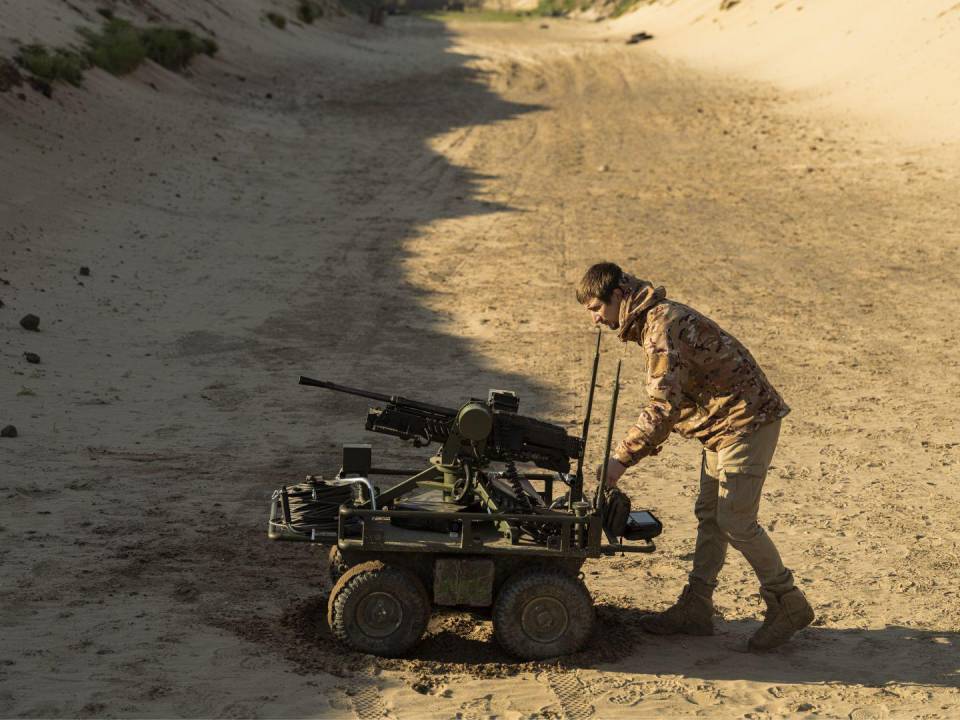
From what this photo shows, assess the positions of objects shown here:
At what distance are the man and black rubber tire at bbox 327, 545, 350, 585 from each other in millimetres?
1431

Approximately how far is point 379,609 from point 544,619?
78cm

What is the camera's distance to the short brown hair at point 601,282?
20.1ft

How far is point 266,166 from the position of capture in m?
20.6

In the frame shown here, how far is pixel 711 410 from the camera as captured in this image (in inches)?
250

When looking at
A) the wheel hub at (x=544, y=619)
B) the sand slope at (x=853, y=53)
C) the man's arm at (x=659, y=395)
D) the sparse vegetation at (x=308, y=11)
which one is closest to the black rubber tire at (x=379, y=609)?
the wheel hub at (x=544, y=619)

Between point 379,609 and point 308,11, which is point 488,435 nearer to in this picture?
point 379,609

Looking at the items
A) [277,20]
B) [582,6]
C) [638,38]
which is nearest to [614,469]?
[277,20]

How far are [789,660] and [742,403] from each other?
52.1 inches

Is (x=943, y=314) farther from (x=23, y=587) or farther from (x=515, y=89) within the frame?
(x=515, y=89)

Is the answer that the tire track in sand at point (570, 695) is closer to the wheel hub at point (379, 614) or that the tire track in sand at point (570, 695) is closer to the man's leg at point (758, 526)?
the wheel hub at point (379, 614)

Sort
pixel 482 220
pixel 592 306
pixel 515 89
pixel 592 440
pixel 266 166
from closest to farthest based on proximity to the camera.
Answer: pixel 592 306 → pixel 592 440 → pixel 482 220 → pixel 266 166 → pixel 515 89

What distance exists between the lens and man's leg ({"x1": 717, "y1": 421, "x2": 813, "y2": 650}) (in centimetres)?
629

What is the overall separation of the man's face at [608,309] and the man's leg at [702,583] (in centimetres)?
89

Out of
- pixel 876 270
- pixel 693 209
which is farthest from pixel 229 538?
pixel 693 209
